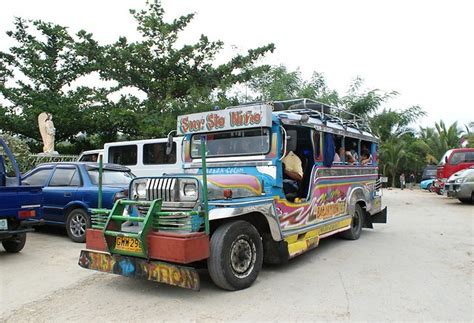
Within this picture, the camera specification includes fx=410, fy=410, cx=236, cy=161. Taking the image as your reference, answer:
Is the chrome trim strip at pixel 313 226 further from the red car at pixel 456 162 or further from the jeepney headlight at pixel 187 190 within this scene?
the red car at pixel 456 162

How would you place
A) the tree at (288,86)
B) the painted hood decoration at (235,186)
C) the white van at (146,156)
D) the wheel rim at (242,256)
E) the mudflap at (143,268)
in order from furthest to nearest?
1. the tree at (288,86)
2. the white van at (146,156)
3. the painted hood decoration at (235,186)
4. the wheel rim at (242,256)
5. the mudflap at (143,268)

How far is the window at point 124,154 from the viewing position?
44.7ft

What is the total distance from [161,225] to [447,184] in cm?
1498

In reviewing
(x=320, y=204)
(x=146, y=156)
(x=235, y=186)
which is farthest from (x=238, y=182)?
(x=146, y=156)

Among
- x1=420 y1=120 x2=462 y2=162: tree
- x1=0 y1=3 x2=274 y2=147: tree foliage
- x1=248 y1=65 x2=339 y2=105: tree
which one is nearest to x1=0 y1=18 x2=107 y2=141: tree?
x1=0 y1=3 x2=274 y2=147: tree foliage

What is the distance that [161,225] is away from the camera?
4.65 m

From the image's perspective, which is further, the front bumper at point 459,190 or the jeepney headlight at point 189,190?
the front bumper at point 459,190

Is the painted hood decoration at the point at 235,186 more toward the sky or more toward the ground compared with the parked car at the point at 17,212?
more toward the sky

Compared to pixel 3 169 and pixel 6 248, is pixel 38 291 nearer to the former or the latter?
pixel 6 248

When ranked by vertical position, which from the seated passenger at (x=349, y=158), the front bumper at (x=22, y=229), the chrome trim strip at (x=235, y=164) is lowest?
the front bumper at (x=22, y=229)

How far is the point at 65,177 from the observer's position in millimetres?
8547

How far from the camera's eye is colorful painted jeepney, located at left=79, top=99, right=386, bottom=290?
4539 millimetres

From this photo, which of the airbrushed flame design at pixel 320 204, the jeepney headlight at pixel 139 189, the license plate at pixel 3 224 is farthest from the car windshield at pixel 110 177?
the airbrushed flame design at pixel 320 204

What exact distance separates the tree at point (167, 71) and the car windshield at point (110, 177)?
834cm
